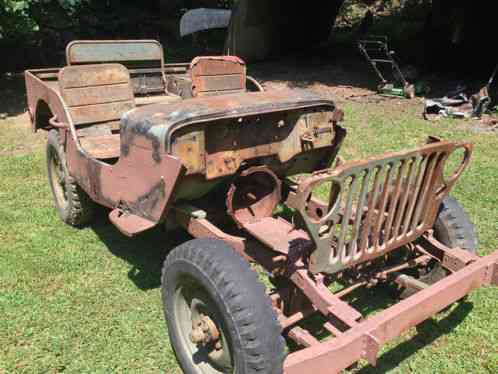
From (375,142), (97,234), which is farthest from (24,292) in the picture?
(375,142)

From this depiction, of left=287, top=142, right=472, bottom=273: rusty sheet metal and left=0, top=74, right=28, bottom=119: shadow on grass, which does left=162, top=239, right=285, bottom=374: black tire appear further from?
left=0, top=74, right=28, bottom=119: shadow on grass

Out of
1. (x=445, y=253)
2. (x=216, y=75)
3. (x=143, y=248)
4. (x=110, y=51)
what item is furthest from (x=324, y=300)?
(x=110, y=51)

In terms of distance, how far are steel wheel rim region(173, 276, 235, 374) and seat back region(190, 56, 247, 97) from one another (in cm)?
263

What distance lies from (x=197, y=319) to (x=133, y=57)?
3569 millimetres

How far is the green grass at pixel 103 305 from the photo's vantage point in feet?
Answer: 9.96

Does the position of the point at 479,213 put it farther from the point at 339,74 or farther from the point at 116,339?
the point at 339,74

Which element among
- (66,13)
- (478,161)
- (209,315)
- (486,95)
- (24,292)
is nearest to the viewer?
(209,315)

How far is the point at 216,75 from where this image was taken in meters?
4.90

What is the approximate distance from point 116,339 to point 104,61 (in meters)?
3.10

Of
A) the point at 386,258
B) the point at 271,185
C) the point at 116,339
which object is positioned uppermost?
the point at 271,185

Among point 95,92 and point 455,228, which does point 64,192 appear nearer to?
point 95,92

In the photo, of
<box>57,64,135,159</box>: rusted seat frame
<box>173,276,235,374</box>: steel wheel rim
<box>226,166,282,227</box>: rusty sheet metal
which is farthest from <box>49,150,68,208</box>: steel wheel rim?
<box>173,276,235,374</box>: steel wheel rim

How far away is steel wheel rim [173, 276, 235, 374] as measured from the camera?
2.57m

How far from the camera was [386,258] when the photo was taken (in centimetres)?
337
